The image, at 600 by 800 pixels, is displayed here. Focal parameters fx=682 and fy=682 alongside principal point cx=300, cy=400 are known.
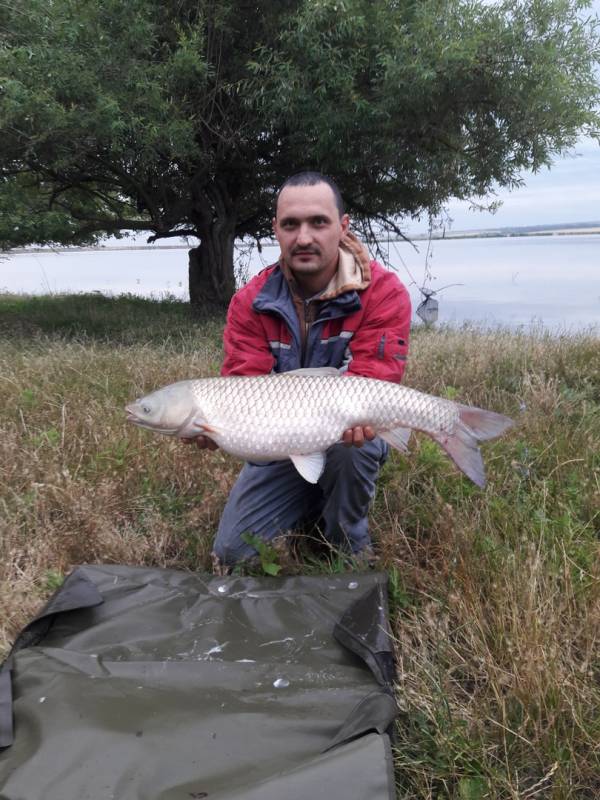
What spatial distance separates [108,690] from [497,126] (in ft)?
20.0

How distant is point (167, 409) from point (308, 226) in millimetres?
722

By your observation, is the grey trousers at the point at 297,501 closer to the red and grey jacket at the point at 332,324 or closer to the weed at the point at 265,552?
the weed at the point at 265,552

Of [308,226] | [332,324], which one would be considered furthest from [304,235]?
[332,324]

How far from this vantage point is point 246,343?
7.73ft

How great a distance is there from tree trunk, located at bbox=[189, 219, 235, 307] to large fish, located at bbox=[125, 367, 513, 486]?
610 cm

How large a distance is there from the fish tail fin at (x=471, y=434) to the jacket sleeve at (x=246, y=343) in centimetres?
68

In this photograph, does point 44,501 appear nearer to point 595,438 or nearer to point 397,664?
point 397,664

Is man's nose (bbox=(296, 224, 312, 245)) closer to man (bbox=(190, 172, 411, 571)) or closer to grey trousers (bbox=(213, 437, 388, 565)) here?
man (bbox=(190, 172, 411, 571))

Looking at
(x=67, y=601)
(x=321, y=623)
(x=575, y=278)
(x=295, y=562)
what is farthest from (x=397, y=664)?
(x=575, y=278)

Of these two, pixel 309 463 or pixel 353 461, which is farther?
pixel 353 461

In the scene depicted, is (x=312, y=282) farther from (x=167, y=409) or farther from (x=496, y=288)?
(x=496, y=288)

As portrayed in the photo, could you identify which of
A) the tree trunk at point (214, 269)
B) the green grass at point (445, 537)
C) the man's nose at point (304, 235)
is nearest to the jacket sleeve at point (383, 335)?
the man's nose at point (304, 235)

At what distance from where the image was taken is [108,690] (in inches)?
55.1

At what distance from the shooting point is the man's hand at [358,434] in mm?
1979
